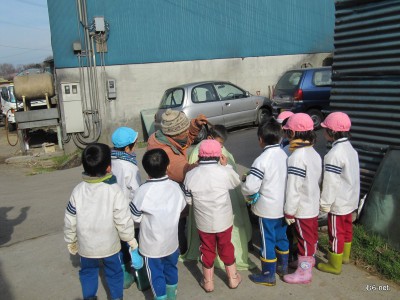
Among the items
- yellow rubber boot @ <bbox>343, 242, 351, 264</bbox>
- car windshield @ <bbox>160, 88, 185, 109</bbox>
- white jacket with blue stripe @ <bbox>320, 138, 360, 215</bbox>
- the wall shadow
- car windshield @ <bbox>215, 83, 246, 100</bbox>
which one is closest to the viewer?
white jacket with blue stripe @ <bbox>320, 138, 360, 215</bbox>

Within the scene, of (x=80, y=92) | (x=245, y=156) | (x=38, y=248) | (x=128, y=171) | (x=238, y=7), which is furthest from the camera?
(x=238, y=7)

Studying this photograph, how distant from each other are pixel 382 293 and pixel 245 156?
17.2 ft

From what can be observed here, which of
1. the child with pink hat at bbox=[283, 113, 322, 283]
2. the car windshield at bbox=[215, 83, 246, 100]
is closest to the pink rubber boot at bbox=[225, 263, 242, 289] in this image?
the child with pink hat at bbox=[283, 113, 322, 283]

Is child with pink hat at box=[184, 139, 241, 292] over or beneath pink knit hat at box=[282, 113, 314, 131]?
beneath

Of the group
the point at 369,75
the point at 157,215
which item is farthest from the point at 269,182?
the point at 369,75

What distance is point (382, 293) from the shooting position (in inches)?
127

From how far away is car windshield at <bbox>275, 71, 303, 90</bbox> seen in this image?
10.1m

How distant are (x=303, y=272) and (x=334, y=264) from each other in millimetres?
334

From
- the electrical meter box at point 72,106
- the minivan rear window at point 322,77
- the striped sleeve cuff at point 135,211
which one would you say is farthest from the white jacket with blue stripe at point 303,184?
the electrical meter box at point 72,106

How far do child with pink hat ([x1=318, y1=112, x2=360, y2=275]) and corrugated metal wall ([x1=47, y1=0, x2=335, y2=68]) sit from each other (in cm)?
964

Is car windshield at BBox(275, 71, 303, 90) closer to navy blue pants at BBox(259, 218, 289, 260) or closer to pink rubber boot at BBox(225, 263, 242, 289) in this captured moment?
navy blue pants at BBox(259, 218, 289, 260)

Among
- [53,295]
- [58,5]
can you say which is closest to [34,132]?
[58,5]

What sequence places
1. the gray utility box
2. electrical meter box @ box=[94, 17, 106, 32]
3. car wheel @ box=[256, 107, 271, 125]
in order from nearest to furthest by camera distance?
electrical meter box @ box=[94, 17, 106, 32], the gray utility box, car wheel @ box=[256, 107, 271, 125]

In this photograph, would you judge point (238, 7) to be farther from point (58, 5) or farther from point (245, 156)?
point (245, 156)
